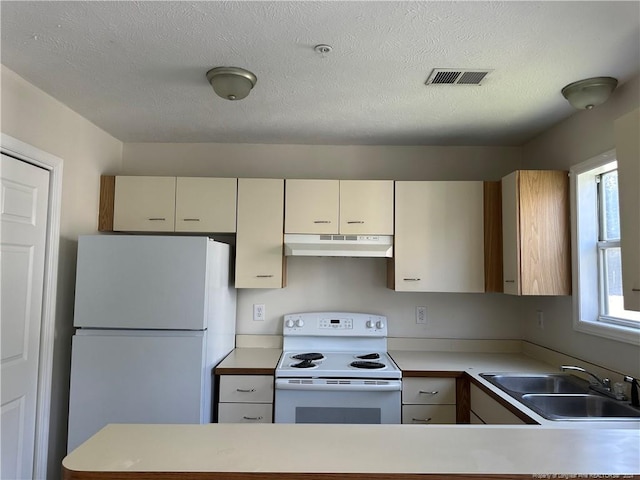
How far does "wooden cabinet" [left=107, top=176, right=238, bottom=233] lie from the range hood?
0.43 meters

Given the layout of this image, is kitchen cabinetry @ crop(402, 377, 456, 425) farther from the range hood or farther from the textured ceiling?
the textured ceiling

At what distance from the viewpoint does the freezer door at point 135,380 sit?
2221 millimetres

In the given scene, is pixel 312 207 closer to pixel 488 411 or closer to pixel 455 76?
pixel 455 76

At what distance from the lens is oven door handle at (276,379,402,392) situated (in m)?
2.40

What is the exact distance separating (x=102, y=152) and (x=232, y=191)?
95 cm

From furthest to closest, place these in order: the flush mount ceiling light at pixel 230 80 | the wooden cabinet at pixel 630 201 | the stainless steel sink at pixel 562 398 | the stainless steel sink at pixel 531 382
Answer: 1. the stainless steel sink at pixel 531 382
2. the flush mount ceiling light at pixel 230 80
3. the stainless steel sink at pixel 562 398
4. the wooden cabinet at pixel 630 201

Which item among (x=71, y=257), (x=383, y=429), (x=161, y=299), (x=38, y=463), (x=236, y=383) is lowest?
(x=38, y=463)

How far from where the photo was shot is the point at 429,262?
2.79 meters

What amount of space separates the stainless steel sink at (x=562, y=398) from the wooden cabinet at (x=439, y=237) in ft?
2.10

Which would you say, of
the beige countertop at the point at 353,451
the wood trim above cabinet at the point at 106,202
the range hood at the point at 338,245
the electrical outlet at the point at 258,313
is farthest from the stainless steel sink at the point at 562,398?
the wood trim above cabinet at the point at 106,202

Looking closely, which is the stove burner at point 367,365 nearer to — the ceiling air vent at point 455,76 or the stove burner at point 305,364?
the stove burner at point 305,364

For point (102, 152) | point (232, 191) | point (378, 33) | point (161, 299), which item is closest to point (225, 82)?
point (378, 33)

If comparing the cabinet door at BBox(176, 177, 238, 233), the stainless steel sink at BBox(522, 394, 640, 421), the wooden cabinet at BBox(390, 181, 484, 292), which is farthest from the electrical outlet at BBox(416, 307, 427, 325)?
the cabinet door at BBox(176, 177, 238, 233)

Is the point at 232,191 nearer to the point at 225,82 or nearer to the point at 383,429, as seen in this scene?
the point at 225,82
